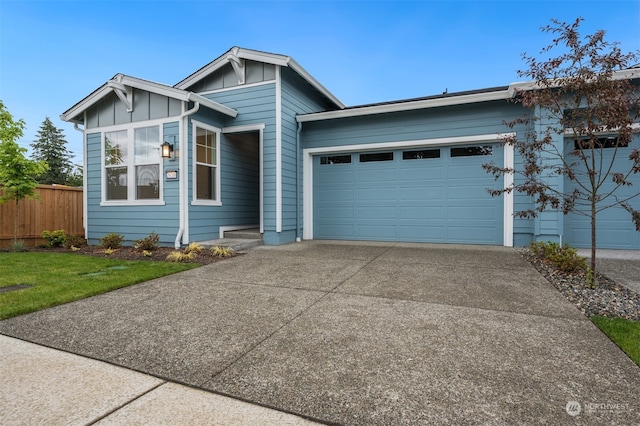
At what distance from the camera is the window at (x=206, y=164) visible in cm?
711

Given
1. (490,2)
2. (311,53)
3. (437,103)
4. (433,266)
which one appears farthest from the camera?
(311,53)

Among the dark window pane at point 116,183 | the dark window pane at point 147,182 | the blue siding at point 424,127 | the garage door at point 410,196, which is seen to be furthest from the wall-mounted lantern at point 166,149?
the garage door at point 410,196

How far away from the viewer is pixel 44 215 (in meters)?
8.35

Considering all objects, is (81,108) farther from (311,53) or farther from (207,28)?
(311,53)

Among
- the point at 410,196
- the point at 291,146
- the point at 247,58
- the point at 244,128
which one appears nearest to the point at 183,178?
the point at 244,128

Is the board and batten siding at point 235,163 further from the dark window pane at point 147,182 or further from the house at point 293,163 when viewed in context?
the dark window pane at point 147,182

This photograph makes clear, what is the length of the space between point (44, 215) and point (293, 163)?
22.5 ft

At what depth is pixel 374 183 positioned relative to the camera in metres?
8.06

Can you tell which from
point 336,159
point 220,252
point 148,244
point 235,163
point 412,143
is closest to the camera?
point 220,252

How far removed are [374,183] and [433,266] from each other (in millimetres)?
3484

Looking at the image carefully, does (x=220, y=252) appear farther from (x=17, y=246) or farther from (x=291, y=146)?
(x=17, y=246)

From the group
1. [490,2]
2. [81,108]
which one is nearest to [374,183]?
[81,108]

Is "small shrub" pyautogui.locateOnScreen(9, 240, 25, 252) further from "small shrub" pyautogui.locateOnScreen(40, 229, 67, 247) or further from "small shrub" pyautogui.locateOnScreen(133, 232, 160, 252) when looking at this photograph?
"small shrub" pyautogui.locateOnScreen(133, 232, 160, 252)

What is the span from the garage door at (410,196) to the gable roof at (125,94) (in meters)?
3.11
